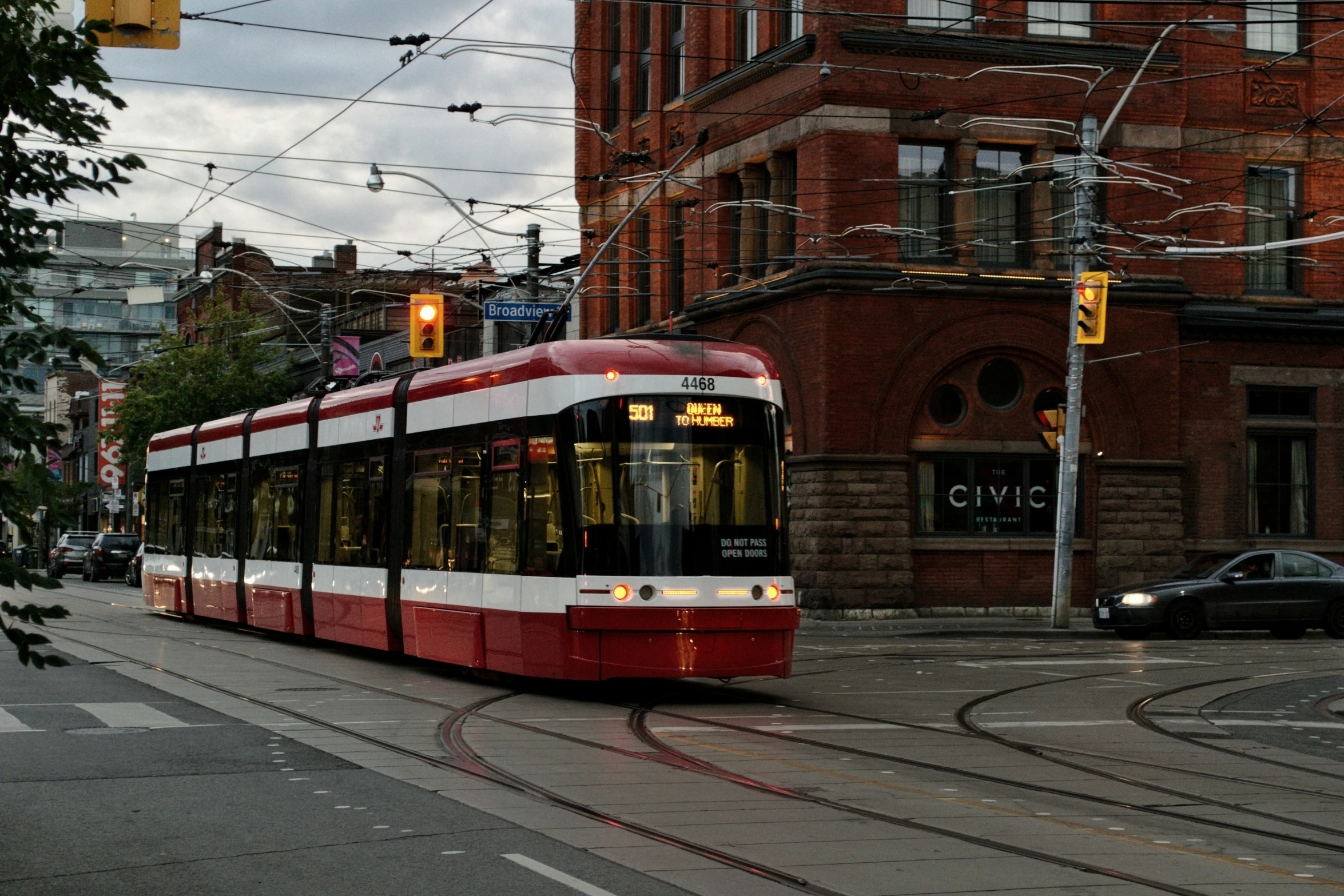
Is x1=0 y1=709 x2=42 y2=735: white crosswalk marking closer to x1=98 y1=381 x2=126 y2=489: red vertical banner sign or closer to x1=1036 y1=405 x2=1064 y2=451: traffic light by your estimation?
x1=1036 y1=405 x2=1064 y2=451: traffic light

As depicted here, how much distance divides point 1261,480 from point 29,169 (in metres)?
32.0

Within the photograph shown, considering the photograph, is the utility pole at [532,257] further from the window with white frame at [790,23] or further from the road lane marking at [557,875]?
the road lane marking at [557,875]

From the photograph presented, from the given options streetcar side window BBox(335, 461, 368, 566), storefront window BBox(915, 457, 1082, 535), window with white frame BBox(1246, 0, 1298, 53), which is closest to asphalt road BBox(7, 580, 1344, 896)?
streetcar side window BBox(335, 461, 368, 566)

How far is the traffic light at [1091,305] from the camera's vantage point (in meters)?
27.9

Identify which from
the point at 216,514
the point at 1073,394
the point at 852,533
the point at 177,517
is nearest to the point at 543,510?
the point at 216,514

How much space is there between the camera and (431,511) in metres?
18.8

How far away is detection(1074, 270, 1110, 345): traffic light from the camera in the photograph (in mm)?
27891

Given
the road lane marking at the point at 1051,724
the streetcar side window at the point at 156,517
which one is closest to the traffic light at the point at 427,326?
the streetcar side window at the point at 156,517

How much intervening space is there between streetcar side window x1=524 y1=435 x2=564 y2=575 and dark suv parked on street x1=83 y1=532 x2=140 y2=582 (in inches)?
1642

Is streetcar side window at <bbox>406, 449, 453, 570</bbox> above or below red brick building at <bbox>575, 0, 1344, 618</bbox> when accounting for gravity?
below

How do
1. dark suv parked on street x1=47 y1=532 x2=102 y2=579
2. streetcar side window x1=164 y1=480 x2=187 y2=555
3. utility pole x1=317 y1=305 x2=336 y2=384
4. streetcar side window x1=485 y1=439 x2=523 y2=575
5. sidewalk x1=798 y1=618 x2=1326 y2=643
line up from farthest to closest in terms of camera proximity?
dark suv parked on street x1=47 y1=532 x2=102 y2=579 → utility pole x1=317 y1=305 x2=336 y2=384 → streetcar side window x1=164 y1=480 x2=187 y2=555 → sidewalk x1=798 y1=618 x2=1326 y2=643 → streetcar side window x1=485 y1=439 x2=523 y2=575

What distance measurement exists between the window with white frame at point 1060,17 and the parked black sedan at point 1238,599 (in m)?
11.5

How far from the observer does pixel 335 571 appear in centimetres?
2159

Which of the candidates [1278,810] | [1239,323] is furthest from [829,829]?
[1239,323]
